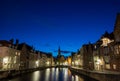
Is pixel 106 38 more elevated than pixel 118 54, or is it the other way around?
pixel 106 38

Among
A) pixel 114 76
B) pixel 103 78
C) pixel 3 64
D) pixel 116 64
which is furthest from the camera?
pixel 3 64

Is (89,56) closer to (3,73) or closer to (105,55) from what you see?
(105,55)

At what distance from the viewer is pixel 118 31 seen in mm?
43469

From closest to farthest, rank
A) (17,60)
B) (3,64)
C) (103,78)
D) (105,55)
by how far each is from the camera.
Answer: (103,78)
(105,55)
(3,64)
(17,60)

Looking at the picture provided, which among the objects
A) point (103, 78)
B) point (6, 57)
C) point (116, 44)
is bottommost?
point (103, 78)

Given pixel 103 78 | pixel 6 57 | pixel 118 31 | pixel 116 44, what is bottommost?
pixel 103 78

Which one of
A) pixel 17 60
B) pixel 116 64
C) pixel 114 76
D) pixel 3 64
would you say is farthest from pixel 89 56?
pixel 114 76

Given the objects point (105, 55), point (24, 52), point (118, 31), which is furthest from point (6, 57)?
point (118, 31)

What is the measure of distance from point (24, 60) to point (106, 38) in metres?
42.3

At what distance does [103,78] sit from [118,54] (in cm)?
1133

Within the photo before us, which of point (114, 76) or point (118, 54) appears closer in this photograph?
point (114, 76)

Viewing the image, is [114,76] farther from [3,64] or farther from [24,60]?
[24,60]

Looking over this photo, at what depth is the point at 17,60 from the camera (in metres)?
66.6

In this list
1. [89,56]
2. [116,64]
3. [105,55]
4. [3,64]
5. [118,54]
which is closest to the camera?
[118,54]
